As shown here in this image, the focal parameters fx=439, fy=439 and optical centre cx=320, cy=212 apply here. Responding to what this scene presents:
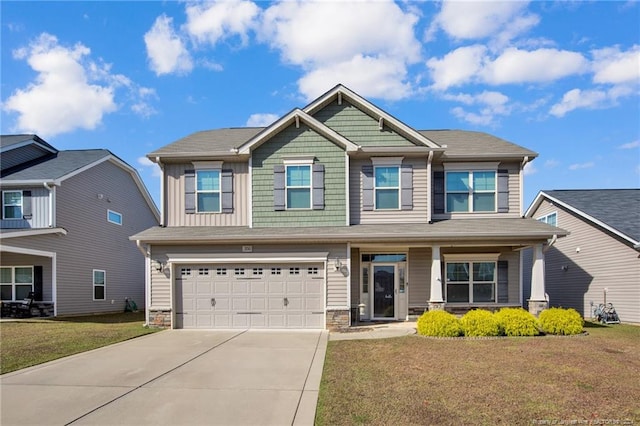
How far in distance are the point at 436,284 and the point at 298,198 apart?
5094 mm

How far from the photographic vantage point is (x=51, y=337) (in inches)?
459

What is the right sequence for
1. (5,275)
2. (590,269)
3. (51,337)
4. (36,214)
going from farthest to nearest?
(5,275)
(36,214)
(590,269)
(51,337)

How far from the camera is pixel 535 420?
5363 mm

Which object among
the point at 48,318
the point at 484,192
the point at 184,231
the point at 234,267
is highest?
the point at 484,192

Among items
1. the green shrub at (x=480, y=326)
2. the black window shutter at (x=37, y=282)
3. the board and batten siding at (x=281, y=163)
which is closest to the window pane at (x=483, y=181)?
the board and batten siding at (x=281, y=163)

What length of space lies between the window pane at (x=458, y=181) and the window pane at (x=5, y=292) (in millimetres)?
17668

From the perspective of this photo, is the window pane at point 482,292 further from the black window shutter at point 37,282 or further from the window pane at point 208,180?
the black window shutter at point 37,282

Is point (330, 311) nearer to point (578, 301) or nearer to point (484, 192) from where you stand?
point (484, 192)

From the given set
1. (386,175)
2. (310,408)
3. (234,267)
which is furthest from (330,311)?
(310,408)

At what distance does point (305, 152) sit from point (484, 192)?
6.29 metres

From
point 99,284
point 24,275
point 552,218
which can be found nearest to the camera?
point 24,275

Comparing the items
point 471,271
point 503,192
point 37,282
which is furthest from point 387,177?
point 37,282

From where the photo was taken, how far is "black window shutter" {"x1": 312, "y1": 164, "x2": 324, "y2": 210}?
46.2 feet

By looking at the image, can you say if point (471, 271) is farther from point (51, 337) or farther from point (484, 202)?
point (51, 337)
